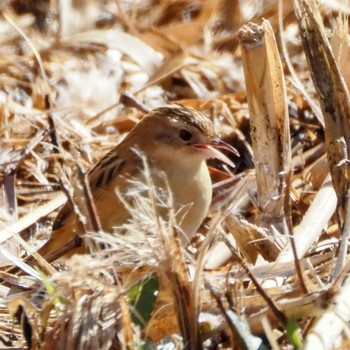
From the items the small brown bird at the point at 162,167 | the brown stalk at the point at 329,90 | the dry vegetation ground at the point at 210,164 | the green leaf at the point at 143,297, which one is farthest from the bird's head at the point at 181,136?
the green leaf at the point at 143,297

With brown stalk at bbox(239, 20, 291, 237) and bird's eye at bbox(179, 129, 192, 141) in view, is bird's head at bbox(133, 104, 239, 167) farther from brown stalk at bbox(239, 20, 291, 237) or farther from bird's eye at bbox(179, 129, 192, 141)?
brown stalk at bbox(239, 20, 291, 237)

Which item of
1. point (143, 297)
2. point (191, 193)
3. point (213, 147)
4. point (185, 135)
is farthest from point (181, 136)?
point (143, 297)

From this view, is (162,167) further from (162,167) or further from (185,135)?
(185,135)

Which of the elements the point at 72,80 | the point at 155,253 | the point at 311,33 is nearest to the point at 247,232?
the point at 311,33

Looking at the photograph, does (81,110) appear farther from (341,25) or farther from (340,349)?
(340,349)

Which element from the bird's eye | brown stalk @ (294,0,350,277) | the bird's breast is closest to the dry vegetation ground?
brown stalk @ (294,0,350,277)

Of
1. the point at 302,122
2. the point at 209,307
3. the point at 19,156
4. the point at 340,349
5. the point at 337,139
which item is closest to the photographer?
the point at 340,349

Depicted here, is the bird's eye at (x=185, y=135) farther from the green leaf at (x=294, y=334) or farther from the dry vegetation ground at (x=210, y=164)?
the green leaf at (x=294, y=334)
